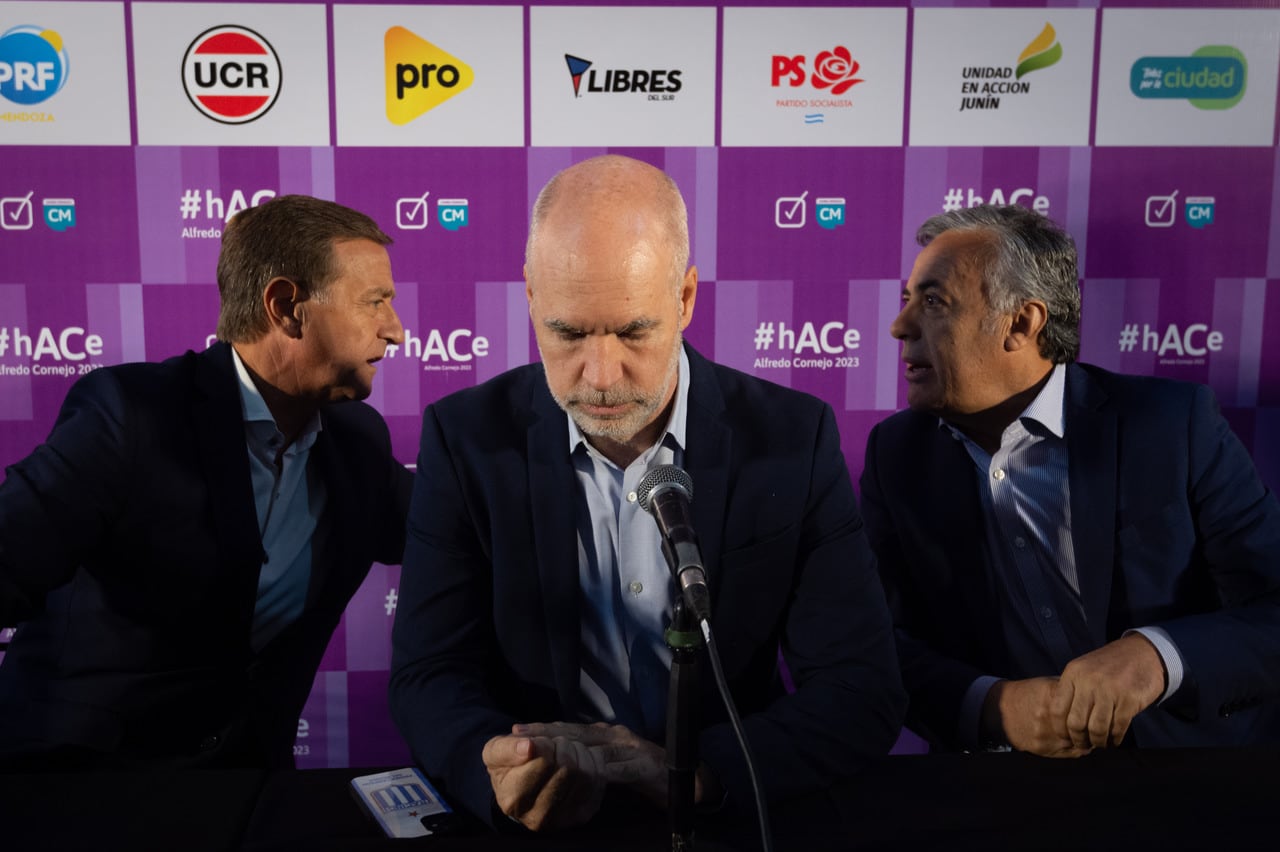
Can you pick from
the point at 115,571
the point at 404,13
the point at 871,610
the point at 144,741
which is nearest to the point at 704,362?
the point at 871,610

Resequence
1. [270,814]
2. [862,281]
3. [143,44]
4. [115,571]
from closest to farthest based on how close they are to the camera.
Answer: [270,814] < [115,571] < [143,44] < [862,281]

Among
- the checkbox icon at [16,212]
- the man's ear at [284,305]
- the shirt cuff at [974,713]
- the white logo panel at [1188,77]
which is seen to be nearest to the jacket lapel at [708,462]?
the shirt cuff at [974,713]

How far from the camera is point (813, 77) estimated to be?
2914mm

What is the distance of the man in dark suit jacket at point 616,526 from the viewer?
150 cm

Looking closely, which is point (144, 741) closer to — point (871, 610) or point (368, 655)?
point (368, 655)

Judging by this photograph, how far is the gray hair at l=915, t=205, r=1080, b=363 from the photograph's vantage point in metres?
2.20

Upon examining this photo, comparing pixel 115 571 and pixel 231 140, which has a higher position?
pixel 231 140

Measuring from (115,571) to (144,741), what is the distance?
0.38m

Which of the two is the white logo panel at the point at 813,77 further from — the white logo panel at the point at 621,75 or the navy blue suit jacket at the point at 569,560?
the navy blue suit jacket at the point at 569,560

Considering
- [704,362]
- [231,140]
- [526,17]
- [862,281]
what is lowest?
[704,362]

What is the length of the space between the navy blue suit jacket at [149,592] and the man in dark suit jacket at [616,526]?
582 millimetres

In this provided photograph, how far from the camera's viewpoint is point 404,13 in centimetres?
283

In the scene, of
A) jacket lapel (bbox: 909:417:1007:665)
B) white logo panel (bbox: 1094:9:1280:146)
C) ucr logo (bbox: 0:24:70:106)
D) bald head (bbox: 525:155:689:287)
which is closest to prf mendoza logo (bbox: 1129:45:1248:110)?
white logo panel (bbox: 1094:9:1280:146)

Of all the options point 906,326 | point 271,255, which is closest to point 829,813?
point 906,326
